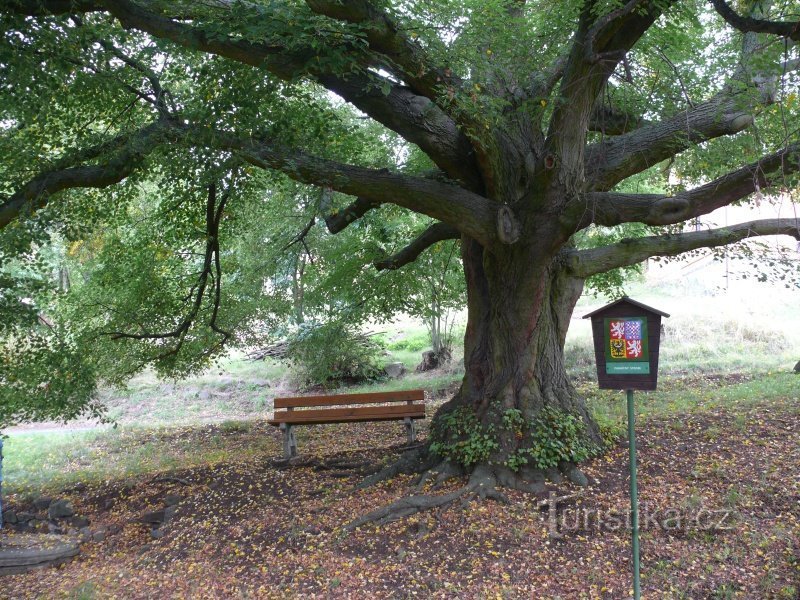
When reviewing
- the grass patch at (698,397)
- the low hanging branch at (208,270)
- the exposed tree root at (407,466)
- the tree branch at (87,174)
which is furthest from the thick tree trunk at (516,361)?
the tree branch at (87,174)

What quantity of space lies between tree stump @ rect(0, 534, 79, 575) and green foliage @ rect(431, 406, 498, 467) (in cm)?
423

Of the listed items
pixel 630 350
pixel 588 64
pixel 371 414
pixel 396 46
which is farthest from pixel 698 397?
pixel 396 46

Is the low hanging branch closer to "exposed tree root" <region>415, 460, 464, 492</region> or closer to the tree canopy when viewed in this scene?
the tree canopy

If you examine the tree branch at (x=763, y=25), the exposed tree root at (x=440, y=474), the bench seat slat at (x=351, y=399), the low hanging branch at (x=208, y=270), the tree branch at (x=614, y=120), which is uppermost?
the tree branch at (x=614, y=120)

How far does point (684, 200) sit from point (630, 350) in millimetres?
2372

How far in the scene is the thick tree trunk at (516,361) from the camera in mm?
6801

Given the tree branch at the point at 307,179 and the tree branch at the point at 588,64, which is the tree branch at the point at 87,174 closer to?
the tree branch at the point at 307,179

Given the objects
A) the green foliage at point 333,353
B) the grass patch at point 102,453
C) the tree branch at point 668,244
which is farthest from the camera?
the green foliage at point 333,353

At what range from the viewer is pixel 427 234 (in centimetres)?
892

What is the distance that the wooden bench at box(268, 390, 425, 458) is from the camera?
28.7 feet

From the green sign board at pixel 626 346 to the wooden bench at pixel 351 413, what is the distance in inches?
175

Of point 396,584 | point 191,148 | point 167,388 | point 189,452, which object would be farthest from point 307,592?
point 167,388

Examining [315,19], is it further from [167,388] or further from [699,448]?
[167,388]

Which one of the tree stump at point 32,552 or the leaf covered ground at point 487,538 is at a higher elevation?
the leaf covered ground at point 487,538
